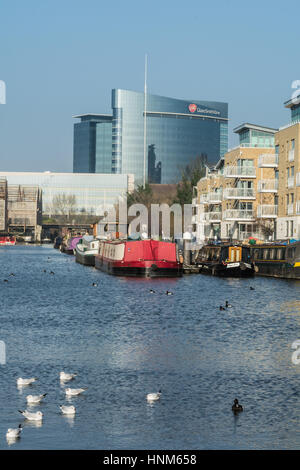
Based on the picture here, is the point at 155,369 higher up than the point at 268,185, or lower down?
lower down

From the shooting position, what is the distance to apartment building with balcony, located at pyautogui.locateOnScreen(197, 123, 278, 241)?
11425 centimetres

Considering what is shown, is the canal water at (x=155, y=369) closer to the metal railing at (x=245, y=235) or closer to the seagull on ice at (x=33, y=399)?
the seagull on ice at (x=33, y=399)

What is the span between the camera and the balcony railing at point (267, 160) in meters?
114

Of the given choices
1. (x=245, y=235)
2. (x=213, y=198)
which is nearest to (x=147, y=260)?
(x=245, y=235)

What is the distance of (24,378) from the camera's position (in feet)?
88.9

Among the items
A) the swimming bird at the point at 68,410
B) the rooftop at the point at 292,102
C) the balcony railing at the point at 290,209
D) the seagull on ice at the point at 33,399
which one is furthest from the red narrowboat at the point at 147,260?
the swimming bird at the point at 68,410

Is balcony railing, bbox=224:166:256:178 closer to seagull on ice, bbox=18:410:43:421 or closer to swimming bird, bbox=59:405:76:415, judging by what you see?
swimming bird, bbox=59:405:76:415

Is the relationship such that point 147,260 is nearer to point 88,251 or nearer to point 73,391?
point 88,251

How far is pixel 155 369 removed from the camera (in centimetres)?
2936

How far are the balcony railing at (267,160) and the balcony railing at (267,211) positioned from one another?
5.22 meters

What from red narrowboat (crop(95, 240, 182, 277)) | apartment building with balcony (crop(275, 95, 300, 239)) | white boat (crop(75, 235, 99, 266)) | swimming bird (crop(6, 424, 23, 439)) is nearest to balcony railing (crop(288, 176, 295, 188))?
apartment building with balcony (crop(275, 95, 300, 239))

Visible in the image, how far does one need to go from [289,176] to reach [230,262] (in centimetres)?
2445

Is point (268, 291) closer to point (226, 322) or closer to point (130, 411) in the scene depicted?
point (226, 322)
